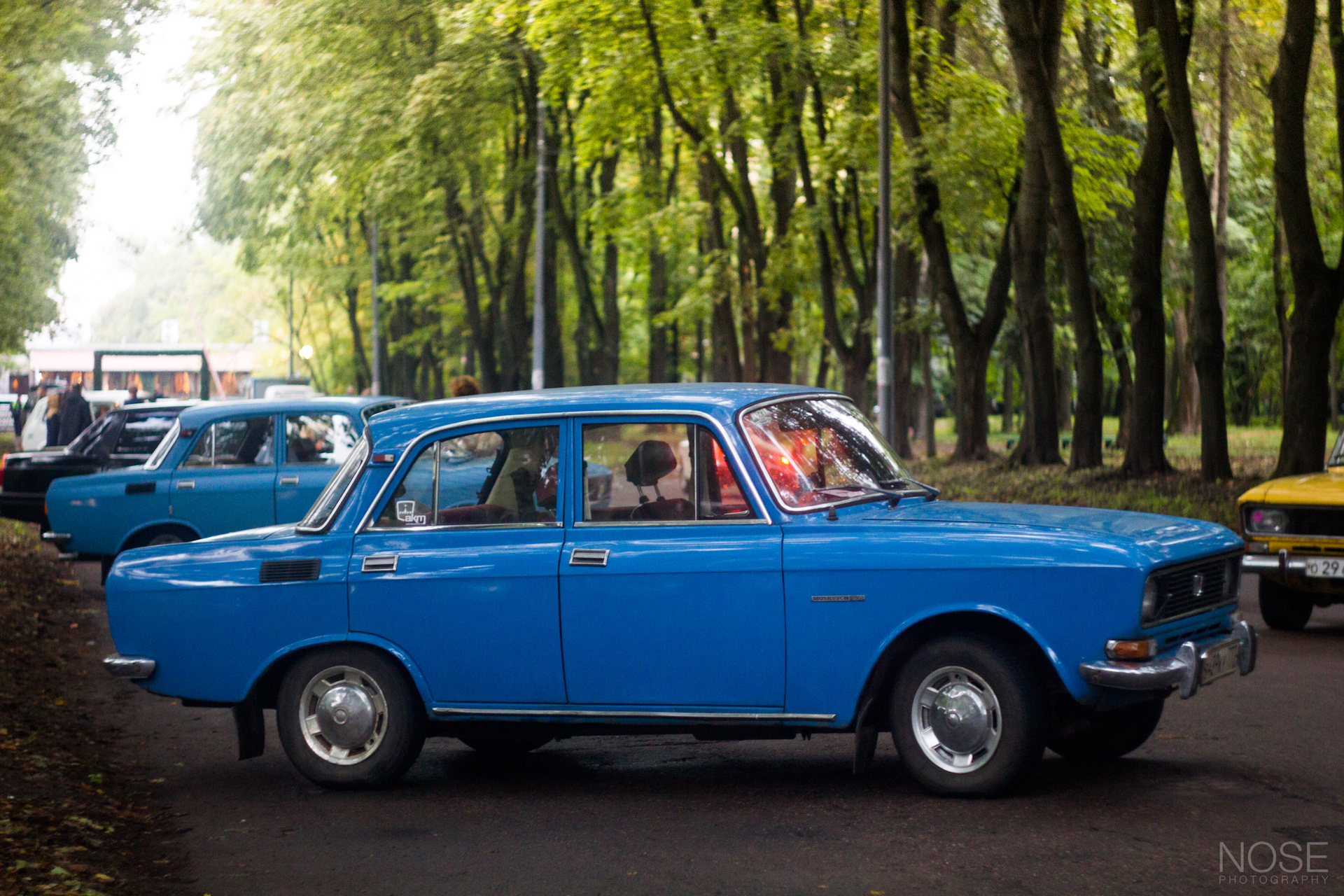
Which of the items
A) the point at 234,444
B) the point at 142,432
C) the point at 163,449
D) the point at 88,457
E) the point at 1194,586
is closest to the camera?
the point at 1194,586

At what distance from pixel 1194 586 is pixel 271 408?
9.35 meters

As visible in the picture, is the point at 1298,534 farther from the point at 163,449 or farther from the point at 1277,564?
the point at 163,449

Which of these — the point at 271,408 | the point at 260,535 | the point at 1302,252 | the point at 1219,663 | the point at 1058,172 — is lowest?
the point at 1219,663

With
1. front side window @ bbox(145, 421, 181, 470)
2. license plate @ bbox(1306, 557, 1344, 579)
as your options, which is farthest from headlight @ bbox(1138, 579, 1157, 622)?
front side window @ bbox(145, 421, 181, 470)

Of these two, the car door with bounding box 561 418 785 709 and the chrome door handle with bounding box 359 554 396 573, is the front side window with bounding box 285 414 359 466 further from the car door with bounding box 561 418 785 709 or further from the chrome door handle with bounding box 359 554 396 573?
the car door with bounding box 561 418 785 709

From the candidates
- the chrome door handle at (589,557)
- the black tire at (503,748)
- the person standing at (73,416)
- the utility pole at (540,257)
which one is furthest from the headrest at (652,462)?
the utility pole at (540,257)

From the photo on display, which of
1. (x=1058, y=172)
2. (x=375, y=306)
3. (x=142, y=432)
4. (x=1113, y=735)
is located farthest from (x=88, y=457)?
(x=375, y=306)

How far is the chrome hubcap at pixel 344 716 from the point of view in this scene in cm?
716

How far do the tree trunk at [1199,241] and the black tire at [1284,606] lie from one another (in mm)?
9383

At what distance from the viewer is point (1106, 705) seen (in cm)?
629

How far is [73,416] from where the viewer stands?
22750mm

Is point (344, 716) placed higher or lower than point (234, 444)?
lower

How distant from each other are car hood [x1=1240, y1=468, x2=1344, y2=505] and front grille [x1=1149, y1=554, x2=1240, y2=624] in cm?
462

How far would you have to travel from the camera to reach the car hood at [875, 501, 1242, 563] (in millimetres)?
6340
